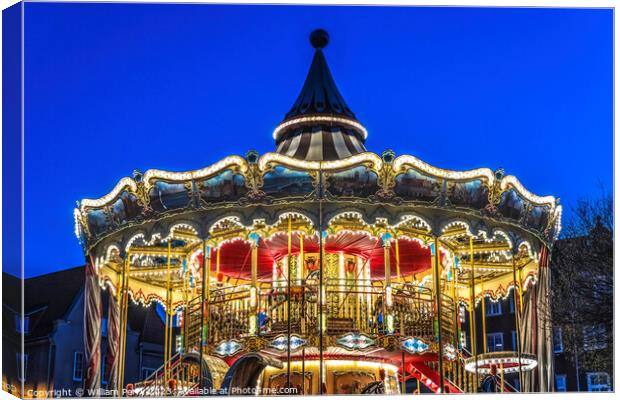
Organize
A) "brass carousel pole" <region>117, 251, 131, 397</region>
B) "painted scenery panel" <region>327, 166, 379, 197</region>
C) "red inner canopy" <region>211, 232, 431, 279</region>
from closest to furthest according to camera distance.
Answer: "painted scenery panel" <region>327, 166, 379, 197</region>, "brass carousel pole" <region>117, 251, 131, 397</region>, "red inner canopy" <region>211, 232, 431, 279</region>

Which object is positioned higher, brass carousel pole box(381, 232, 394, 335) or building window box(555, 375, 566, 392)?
brass carousel pole box(381, 232, 394, 335)

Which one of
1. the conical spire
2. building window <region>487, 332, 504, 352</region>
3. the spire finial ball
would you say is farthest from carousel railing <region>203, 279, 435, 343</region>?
building window <region>487, 332, 504, 352</region>

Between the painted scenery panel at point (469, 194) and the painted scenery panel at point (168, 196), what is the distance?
5.11 m

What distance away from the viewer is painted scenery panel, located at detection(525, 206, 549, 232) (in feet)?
63.4

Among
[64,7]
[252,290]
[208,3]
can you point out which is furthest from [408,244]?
[64,7]

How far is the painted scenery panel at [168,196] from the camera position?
18375 millimetres

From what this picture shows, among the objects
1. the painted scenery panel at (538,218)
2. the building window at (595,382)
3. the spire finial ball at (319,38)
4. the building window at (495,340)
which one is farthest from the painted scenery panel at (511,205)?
the building window at (495,340)

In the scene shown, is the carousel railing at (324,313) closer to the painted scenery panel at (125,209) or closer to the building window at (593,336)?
the painted scenery panel at (125,209)

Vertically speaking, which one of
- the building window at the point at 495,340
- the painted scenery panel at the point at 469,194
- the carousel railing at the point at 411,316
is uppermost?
the painted scenery panel at the point at 469,194

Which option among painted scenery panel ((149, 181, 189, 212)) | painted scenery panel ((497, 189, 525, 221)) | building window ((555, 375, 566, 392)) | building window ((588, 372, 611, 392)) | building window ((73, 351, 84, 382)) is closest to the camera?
painted scenery panel ((149, 181, 189, 212))

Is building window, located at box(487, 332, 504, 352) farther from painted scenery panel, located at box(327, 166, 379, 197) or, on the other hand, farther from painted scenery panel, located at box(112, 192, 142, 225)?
painted scenery panel, located at box(112, 192, 142, 225)

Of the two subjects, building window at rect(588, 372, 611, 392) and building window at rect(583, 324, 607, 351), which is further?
building window at rect(588, 372, 611, 392)

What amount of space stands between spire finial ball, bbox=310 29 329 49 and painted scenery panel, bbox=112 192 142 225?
692 centimetres

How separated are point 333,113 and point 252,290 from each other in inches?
194
